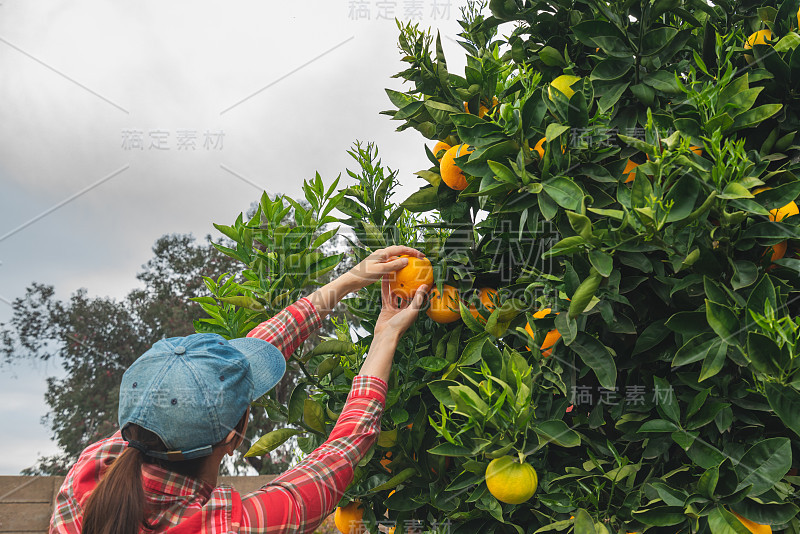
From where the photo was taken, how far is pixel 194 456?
803 mm

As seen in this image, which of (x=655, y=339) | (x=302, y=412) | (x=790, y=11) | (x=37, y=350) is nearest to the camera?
(x=655, y=339)

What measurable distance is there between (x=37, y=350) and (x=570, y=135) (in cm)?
544

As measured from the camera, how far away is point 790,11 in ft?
3.24

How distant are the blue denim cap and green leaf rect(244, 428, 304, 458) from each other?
0.77 ft

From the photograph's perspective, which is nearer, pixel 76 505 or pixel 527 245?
pixel 76 505

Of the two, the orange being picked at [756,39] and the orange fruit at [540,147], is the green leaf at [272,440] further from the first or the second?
the orange being picked at [756,39]

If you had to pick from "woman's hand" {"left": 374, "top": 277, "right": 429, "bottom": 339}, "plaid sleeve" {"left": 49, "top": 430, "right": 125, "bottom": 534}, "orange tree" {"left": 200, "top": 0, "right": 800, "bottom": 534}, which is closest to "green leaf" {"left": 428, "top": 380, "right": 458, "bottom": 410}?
"orange tree" {"left": 200, "top": 0, "right": 800, "bottom": 534}

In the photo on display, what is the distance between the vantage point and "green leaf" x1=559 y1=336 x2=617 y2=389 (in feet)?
2.71

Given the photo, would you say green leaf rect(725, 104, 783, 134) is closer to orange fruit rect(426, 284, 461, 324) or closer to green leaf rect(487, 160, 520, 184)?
green leaf rect(487, 160, 520, 184)

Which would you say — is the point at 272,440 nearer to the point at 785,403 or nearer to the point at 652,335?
the point at 652,335

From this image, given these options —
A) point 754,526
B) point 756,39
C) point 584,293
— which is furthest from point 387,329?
point 756,39

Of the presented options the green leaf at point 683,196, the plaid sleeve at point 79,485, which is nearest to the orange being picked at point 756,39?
the green leaf at point 683,196

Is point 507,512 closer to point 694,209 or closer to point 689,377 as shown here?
point 689,377

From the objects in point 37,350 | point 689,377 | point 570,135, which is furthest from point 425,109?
point 37,350
